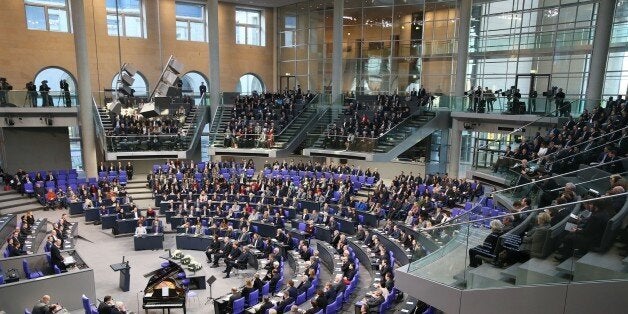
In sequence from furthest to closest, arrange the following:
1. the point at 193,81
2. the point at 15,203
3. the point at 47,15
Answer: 1. the point at 193,81
2. the point at 47,15
3. the point at 15,203

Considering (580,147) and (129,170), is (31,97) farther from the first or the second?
(580,147)

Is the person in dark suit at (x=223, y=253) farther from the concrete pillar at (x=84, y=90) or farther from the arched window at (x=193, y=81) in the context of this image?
the arched window at (x=193, y=81)

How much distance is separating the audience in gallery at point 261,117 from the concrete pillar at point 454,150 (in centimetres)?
976

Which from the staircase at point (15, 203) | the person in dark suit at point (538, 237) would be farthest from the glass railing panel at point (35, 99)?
the person in dark suit at point (538, 237)

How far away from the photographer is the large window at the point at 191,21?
34.1m

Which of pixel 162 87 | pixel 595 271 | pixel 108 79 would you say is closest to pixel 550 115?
pixel 595 271

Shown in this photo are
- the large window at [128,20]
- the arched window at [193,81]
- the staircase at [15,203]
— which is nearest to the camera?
the staircase at [15,203]

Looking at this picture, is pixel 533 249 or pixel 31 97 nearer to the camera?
pixel 533 249

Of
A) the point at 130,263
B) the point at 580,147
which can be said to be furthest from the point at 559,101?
the point at 130,263

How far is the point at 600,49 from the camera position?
20375 millimetres

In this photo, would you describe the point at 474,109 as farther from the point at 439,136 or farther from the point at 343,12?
the point at 343,12

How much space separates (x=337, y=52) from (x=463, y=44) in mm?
8701

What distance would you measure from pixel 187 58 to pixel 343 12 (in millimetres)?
12154

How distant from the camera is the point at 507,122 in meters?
23.1
